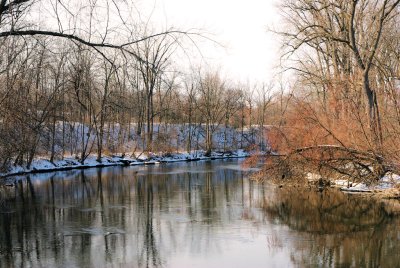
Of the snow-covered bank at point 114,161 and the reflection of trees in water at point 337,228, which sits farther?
the snow-covered bank at point 114,161

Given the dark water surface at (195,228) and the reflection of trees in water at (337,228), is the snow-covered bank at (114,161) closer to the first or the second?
the dark water surface at (195,228)

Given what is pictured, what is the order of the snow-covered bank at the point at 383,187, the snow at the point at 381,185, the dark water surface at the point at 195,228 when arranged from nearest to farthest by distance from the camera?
the dark water surface at the point at 195,228
the snow-covered bank at the point at 383,187
the snow at the point at 381,185

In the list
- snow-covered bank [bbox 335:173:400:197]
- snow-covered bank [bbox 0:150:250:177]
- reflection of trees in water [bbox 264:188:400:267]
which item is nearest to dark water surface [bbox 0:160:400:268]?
reflection of trees in water [bbox 264:188:400:267]

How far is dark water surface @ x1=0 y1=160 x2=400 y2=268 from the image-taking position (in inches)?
423

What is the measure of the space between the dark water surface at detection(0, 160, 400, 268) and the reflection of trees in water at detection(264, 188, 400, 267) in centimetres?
3

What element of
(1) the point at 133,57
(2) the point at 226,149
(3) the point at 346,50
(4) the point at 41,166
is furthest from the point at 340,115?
(2) the point at 226,149

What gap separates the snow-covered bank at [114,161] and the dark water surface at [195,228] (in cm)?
1058

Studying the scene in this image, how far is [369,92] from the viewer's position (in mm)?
20141

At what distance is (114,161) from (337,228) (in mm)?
29751

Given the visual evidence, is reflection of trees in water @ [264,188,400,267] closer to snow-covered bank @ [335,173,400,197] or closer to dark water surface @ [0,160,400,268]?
dark water surface @ [0,160,400,268]

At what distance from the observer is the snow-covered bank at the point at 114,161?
3359 cm

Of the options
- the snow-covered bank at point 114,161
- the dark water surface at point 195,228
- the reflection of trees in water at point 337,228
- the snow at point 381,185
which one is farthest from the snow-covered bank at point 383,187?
the snow-covered bank at point 114,161

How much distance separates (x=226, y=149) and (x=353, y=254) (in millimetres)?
44203

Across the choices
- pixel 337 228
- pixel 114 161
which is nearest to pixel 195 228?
pixel 337 228
